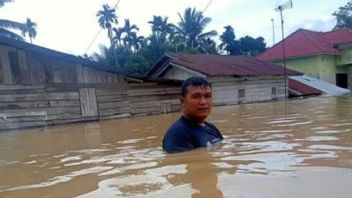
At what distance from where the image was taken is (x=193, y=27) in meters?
40.9

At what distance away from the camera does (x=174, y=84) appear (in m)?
16.9

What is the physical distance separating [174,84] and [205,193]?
47.7ft

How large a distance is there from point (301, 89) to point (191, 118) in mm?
23156

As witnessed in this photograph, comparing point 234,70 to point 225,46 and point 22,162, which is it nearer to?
point 22,162

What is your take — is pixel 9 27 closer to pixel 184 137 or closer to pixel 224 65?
pixel 224 65

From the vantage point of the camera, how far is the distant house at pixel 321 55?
2973 cm

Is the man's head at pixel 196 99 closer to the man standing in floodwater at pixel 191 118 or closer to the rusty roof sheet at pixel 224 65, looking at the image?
the man standing in floodwater at pixel 191 118

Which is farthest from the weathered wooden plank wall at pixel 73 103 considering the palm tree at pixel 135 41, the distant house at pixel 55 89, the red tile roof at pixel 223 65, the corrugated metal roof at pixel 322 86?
the palm tree at pixel 135 41

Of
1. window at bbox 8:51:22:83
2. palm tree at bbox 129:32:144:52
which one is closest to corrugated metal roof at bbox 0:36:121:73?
window at bbox 8:51:22:83

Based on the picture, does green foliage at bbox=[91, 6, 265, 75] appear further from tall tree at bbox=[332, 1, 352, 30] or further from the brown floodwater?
the brown floodwater

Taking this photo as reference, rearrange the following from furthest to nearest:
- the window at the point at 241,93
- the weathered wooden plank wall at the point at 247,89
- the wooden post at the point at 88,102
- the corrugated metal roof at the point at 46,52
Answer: the window at the point at 241,93
the weathered wooden plank wall at the point at 247,89
the wooden post at the point at 88,102
the corrugated metal roof at the point at 46,52

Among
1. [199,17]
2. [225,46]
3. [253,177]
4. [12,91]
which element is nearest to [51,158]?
[253,177]

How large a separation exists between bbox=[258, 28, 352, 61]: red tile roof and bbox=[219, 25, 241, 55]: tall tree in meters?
12.9

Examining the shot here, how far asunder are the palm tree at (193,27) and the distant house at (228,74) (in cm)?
1517
